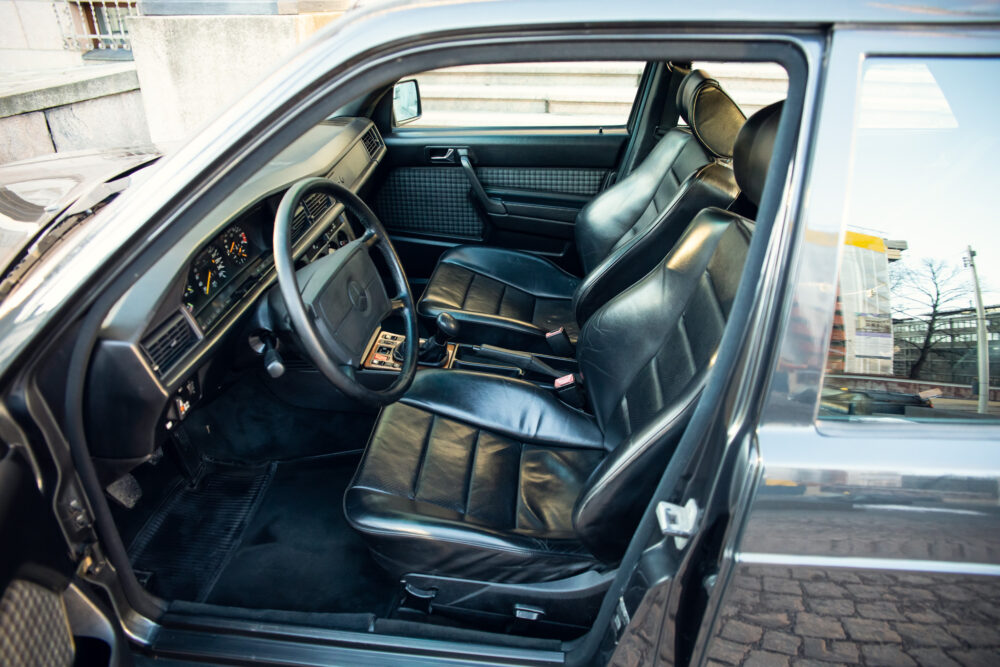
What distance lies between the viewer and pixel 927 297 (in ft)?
3.22

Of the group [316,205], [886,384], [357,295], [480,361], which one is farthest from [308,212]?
[886,384]

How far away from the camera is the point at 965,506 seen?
916mm

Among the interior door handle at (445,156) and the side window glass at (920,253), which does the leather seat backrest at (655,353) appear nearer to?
the side window glass at (920,253)

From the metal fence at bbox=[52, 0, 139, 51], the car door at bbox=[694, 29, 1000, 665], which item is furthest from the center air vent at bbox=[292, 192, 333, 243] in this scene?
the metal fence at bbox=[52, 0, 139, 51]

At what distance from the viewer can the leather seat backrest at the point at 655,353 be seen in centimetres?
123

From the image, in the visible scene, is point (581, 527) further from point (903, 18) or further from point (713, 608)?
point (903, 18)

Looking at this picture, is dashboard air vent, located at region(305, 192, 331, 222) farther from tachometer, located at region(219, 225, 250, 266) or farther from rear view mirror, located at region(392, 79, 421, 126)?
rear view mirror, located at region(392, 79, 421, 126)

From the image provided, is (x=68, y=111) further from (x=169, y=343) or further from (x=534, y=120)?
(x=169, y=343)

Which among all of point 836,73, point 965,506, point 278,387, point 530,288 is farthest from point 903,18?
point 530,288

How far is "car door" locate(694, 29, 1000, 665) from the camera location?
2.85ft

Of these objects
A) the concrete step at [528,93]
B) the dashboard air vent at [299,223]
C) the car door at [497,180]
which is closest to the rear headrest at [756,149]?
the dashboard air vent at [299,223]

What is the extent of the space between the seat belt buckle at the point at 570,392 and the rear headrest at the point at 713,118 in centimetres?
97

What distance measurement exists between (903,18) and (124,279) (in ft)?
3.84

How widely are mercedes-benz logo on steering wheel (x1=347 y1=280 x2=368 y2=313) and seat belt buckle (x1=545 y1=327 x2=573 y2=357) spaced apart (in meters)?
Result: 0.84
